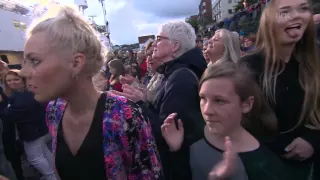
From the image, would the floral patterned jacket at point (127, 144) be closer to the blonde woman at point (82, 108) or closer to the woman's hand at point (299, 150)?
the blonde woman at point (82, 108)

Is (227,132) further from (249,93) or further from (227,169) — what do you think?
(227,169)

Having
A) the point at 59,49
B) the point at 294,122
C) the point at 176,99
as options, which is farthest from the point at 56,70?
the point at 294,122

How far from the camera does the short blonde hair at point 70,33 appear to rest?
4.53 feet

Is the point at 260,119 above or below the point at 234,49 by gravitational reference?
below

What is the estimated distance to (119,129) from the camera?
145 centimetres

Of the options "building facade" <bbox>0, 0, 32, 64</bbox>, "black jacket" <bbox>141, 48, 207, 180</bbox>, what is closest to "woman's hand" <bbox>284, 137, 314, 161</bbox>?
"black jacket" <bbox>141, 48, 207, 180</bbox>

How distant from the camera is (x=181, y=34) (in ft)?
9.23

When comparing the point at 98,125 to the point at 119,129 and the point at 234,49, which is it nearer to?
the point at 119,129

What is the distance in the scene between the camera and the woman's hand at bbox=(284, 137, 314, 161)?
1.67 metres

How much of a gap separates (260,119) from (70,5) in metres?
1.34

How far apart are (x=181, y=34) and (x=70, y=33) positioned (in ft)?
5.20

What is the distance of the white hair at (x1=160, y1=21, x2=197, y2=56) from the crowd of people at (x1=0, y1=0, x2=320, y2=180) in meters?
0.82

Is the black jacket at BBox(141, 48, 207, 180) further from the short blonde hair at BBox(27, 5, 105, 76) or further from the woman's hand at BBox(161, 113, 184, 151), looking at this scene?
the short blonde hair at BBox(27, 5, 105, 76)

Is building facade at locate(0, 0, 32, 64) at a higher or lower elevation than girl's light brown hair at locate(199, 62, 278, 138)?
higher
